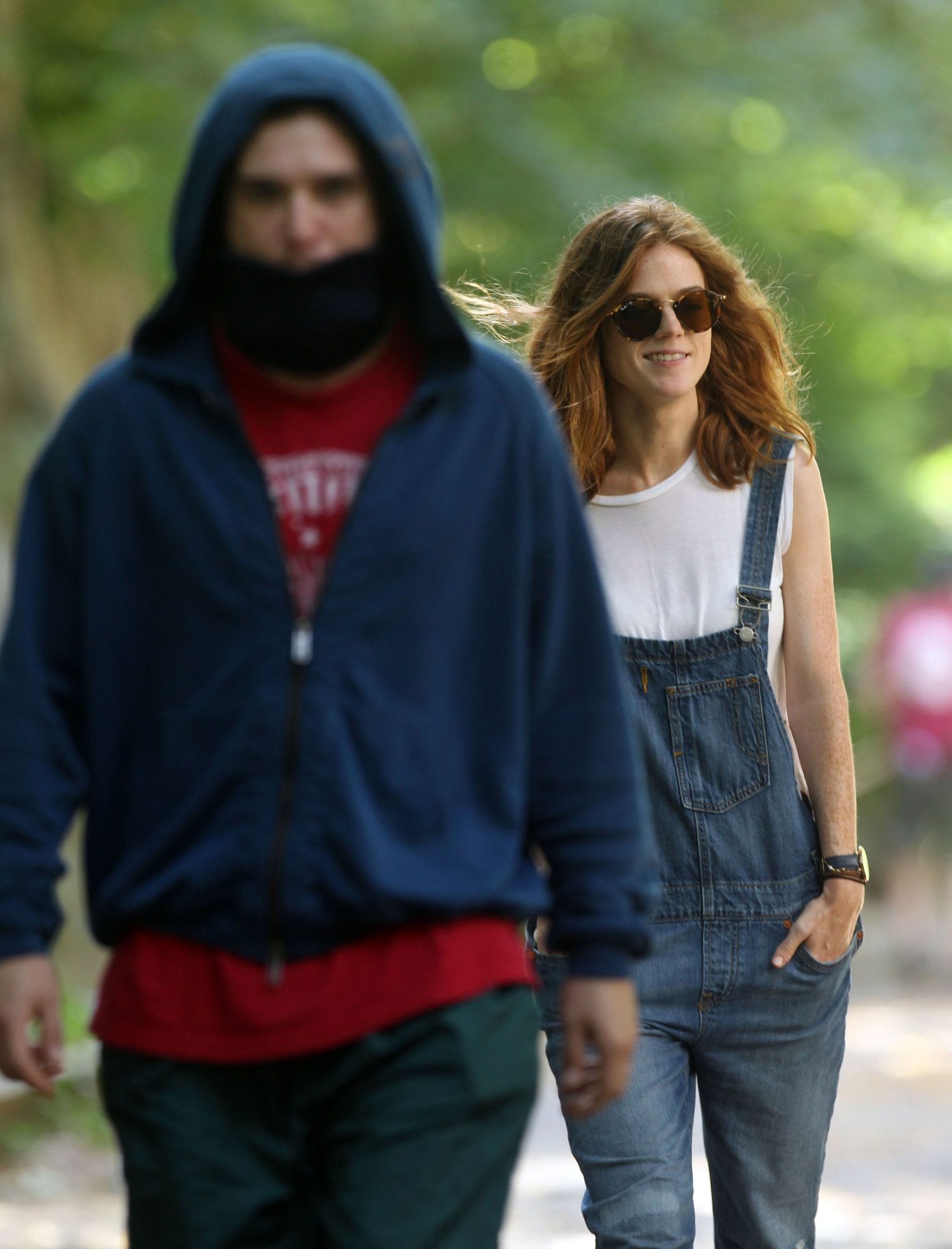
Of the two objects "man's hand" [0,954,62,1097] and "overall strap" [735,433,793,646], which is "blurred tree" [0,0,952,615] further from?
"man's hand" [0,954,62,1097]

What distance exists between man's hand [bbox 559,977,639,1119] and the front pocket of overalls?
3.48ft

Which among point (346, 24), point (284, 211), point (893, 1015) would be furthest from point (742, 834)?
point (893, 1015)

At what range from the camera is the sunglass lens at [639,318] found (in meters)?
3.79

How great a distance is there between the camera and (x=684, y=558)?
12.2 feet

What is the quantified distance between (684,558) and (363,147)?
1396mm

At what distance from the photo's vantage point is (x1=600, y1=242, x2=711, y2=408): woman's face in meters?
3.79

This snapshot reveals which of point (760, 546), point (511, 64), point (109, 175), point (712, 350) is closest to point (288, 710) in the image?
point (760, 546)

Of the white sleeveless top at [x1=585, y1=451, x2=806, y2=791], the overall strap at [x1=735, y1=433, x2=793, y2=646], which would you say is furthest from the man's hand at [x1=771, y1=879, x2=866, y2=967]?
the overall strap at [x1=735, y1=433, x2=793, y2=646]

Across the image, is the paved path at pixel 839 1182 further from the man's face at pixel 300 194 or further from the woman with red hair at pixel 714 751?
the man's face at pixel 300 194

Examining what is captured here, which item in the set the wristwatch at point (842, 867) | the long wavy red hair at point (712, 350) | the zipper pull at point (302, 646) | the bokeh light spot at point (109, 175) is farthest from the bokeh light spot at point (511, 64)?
the zipper pull at point (302, 646)

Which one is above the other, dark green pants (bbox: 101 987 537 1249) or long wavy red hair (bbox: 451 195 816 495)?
long wavy red hair (bbox: 451 195 816 495)

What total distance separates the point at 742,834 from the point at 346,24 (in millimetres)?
6071

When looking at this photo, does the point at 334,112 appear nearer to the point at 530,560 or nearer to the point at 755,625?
the point at 530,560

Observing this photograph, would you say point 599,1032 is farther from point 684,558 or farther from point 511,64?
point 511,64
